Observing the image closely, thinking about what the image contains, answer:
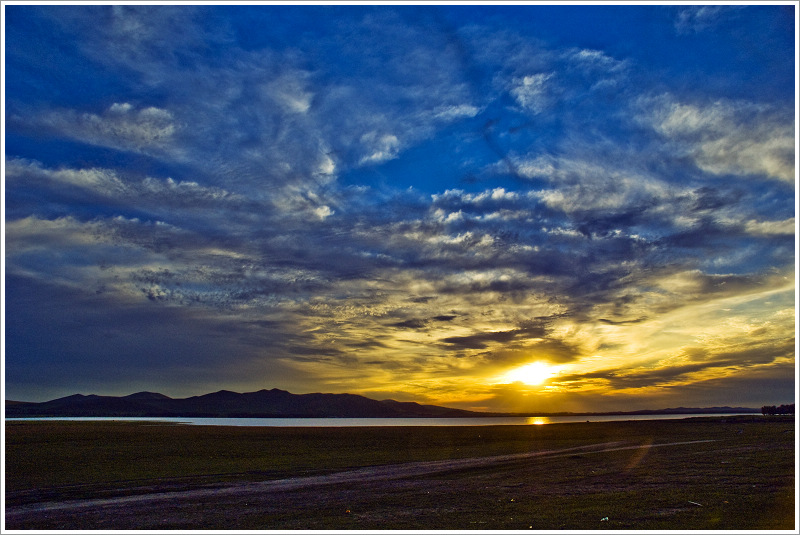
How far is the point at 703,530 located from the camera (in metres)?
14.7

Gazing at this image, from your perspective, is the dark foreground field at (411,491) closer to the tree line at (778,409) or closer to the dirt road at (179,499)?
the dirt road at (179,499)

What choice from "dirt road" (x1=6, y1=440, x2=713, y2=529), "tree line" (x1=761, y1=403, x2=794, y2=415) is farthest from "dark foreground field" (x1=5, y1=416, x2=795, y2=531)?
"tree line" (x1=761, y1=403, x2=794, y2=415)

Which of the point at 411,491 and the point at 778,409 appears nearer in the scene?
the point at 411,491

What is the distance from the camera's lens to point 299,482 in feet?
88.9

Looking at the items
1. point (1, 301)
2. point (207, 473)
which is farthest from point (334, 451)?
point (1, 301)

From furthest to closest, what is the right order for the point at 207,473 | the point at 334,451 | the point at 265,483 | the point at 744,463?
the point at 334,451 < the point at 207,473 < the point at 744,463 < the point at 265,483

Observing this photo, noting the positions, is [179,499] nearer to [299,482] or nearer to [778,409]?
[299,482]

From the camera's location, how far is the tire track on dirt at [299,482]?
20.7 m

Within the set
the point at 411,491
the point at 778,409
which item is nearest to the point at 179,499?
the point at 411,491

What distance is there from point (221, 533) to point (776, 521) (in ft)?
53.5

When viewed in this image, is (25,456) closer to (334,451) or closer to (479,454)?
(334,451)

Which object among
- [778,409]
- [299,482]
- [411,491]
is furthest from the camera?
[778,409]

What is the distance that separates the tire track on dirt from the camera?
20688mm

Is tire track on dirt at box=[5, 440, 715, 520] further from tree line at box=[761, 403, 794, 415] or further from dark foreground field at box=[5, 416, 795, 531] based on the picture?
tree line at box=[761, 403, 794, 415]
